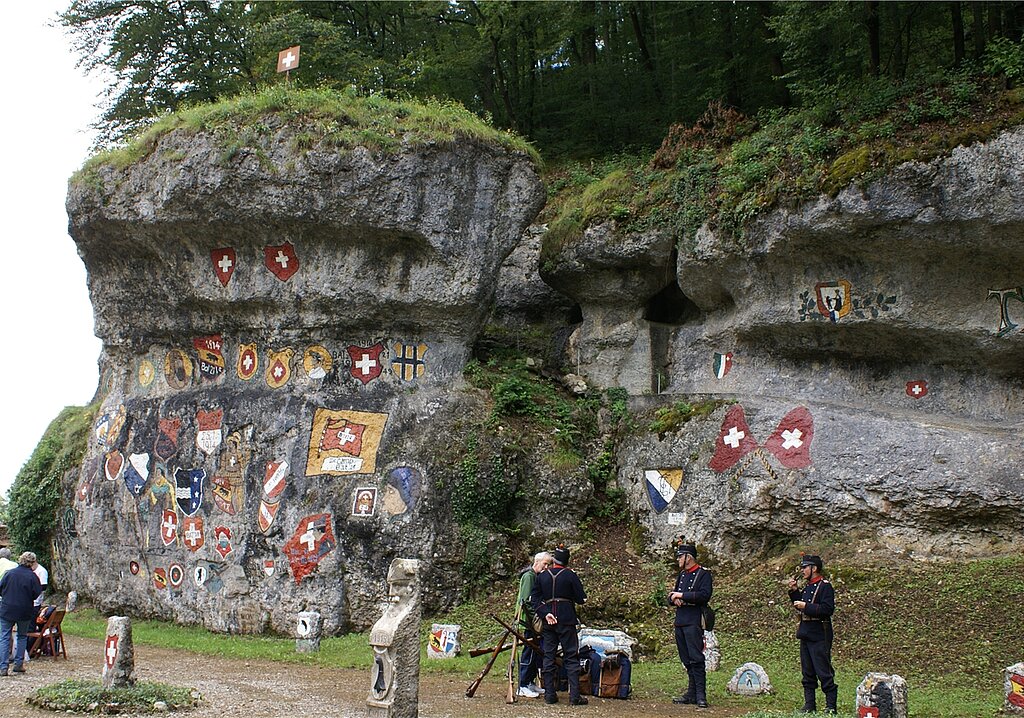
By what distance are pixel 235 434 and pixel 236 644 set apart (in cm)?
366

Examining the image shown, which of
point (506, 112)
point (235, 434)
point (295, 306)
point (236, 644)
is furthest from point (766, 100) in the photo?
point (236, 644)

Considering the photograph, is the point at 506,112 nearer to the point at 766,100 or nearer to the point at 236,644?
the point at 766,100

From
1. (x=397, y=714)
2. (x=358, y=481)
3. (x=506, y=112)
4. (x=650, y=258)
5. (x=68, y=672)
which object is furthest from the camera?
(x=506, y=112)

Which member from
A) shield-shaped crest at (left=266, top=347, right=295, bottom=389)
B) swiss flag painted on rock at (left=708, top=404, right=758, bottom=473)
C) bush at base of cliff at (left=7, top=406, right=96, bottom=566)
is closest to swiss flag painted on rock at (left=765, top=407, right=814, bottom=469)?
swiss flag painted on rock at (left=708, top=404, right=758, bottom=473)

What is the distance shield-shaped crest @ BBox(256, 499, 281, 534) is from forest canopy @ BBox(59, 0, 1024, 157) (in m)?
8.70

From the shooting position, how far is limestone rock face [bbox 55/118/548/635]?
15.5 meters

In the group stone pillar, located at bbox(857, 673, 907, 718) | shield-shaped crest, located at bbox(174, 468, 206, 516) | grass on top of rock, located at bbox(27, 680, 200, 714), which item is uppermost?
shield-shaped crest, located at bbox(174, 468, 206, 516)

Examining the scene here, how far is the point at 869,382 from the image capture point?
15789 mm

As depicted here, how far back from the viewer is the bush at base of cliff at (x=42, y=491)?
63.7 ft

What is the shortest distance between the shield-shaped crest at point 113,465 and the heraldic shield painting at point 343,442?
416 cm

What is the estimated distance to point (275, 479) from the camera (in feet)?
52.4

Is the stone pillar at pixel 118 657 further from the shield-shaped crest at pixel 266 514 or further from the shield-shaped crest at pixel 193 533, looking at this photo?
the shield-shaped crest at pixel 193 533

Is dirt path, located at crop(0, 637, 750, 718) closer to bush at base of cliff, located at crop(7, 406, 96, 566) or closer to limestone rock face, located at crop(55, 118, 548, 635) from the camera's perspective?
limestone rock face, located at crop(55, 118, 548, 635)

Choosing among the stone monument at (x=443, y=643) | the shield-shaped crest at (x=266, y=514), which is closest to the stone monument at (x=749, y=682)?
the stone monument at (x=443, y=643)
